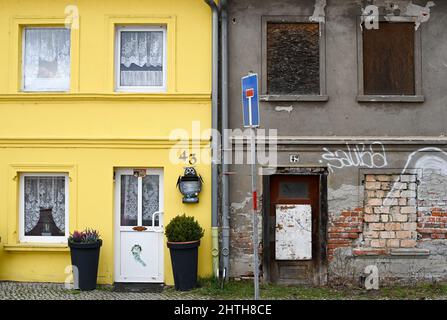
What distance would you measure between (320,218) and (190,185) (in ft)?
7.68

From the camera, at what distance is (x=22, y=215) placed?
10742 mm

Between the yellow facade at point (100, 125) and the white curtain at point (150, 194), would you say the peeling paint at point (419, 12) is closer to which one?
the yellow facade at point (100, 125)

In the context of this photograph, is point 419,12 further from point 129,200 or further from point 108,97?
point 129,200

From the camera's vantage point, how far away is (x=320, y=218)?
10.6 meters

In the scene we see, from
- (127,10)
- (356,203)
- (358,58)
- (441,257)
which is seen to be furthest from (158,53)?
(441,257)

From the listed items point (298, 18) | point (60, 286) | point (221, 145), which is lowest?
point (60, 286)

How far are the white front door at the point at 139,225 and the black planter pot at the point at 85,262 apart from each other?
22.2 inches

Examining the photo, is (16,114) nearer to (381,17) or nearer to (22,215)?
(22,215)

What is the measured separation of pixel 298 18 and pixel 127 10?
9.85ft

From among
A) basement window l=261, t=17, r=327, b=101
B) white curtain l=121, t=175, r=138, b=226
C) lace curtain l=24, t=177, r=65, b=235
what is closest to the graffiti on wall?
basement window l=261, t=17, r=327, b=101

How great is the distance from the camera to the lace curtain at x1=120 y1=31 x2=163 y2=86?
10766mm

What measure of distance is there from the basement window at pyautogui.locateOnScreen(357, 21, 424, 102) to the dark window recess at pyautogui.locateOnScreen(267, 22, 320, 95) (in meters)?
0.84

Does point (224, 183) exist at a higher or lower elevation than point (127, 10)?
lower

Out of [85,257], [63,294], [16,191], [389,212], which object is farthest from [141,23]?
[389,212]
